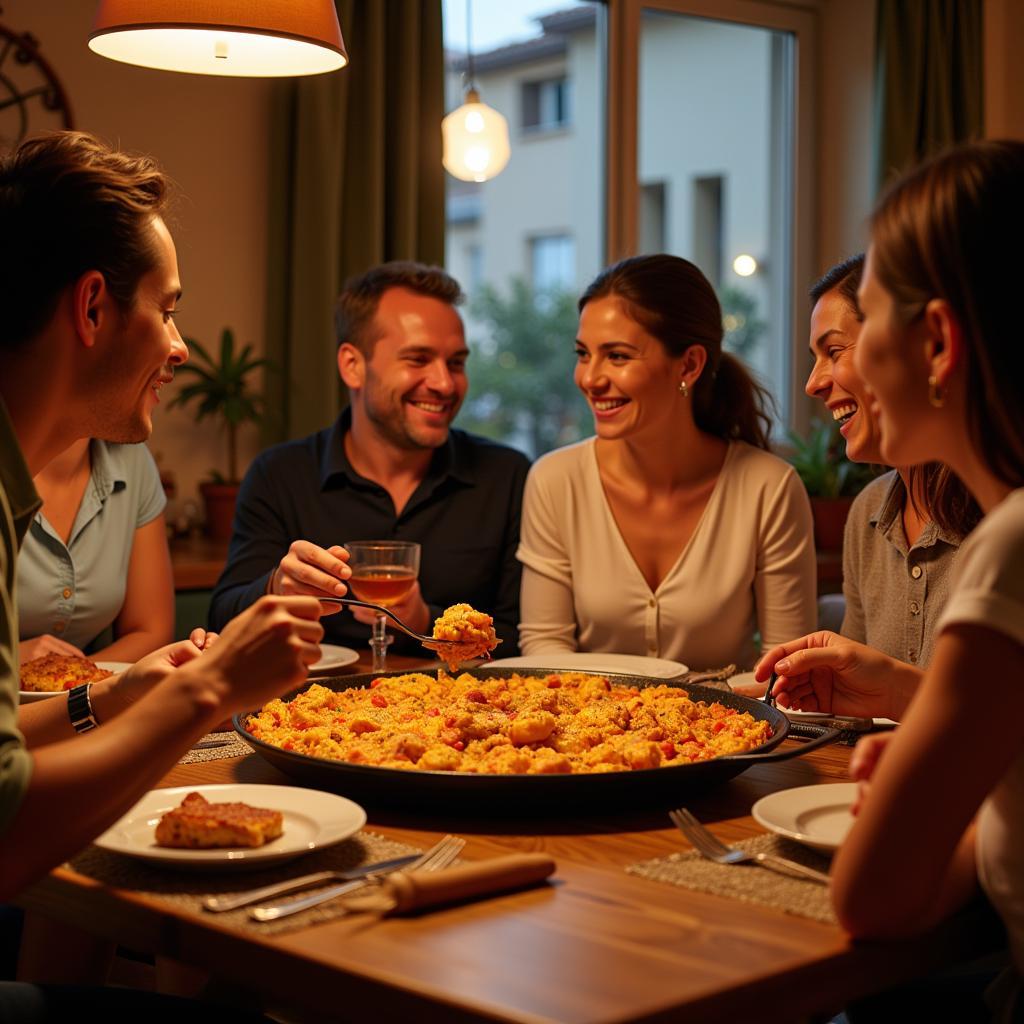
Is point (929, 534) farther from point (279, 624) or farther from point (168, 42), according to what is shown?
point (168, 42)

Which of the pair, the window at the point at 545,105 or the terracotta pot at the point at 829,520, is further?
the window at the point at 545,105

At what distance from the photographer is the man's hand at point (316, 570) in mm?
2121

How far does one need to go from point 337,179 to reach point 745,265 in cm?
216

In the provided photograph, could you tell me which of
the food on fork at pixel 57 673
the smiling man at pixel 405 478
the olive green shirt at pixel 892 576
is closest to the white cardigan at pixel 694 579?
the smiling man at pixel 405 478

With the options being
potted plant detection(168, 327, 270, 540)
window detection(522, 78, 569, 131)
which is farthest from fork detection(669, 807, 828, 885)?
window detection(522, 78, 569, 131)

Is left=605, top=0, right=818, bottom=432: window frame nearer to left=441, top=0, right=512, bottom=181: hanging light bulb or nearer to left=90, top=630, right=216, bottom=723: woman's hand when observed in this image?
left=441, top=0, right=512, bottom=181: hanging light bulb

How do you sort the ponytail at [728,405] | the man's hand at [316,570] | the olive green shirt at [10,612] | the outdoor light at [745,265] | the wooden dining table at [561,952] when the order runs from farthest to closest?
the outdoor light at [745,265] < the ponytail at [728,405] < the man's hand at [316,570] < the olive green shirt at [10,612] < the wooden dining table at [561,952]

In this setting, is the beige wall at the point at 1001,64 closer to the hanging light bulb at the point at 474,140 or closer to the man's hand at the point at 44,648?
the hanging light bulb at the point at 474,140

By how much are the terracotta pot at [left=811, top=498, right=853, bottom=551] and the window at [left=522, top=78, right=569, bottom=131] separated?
1896 millimetres

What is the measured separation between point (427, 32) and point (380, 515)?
204 centimetres

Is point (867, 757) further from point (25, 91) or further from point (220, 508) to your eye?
point (25, 91)

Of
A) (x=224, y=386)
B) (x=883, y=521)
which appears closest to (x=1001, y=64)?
(x=224, y=386)

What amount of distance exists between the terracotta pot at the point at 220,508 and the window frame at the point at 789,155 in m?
1.85

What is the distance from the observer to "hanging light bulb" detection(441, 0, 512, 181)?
4.19m
